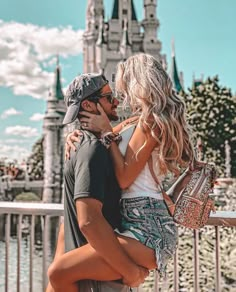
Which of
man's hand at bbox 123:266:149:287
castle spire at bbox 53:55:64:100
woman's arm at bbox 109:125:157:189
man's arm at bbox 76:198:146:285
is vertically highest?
castle spire at bbox 53:55:64:100

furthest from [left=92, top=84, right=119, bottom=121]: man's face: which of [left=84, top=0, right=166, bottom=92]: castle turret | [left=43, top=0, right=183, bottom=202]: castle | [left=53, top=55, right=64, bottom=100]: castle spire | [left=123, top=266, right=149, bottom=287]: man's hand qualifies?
[left=84, top=0, right=166, bottom=92]: castle turret

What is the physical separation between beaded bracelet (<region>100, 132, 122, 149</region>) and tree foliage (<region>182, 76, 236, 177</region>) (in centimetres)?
2416

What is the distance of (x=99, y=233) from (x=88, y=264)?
0.14 m

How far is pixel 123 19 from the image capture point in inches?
2411

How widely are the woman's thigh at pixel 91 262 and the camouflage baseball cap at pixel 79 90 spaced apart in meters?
0.55

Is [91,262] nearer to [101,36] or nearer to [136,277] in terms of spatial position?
[136,277]

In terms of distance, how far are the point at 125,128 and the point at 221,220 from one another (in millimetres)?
1111

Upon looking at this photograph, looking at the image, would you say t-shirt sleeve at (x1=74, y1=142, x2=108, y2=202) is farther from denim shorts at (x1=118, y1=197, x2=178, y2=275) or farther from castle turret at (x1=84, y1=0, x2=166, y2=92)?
Answer: castle turret at (x1=84, y1=0, x2=166, y2=92)

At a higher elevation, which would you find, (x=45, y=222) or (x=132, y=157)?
(x=132, y=157)

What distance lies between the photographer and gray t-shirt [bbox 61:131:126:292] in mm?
2002

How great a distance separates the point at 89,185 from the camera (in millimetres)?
1993

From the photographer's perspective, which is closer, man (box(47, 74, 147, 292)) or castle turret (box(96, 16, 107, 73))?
man (box(47, 74, 147, 292))

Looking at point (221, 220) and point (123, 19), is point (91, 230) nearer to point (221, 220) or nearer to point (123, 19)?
point (221, 220)

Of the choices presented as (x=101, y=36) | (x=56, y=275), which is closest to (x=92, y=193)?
(x=56, y=275)
